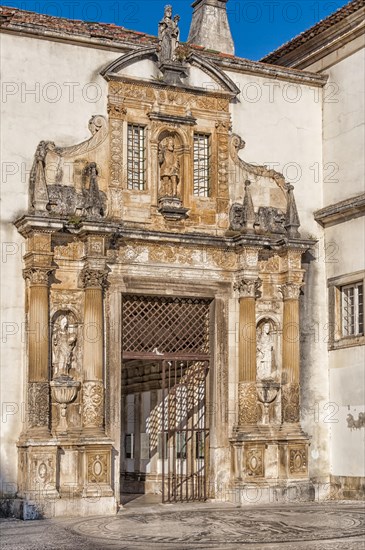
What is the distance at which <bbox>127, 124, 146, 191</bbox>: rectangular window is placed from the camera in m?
17.8

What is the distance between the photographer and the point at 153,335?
17844mm

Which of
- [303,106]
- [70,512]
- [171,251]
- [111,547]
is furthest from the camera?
[303,106]

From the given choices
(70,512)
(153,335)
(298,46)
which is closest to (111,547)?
(70,512)

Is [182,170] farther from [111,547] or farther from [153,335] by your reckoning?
[111,547]

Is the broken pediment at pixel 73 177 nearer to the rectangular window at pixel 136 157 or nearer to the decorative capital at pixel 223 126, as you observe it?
the rectangular window at pixel 136 157

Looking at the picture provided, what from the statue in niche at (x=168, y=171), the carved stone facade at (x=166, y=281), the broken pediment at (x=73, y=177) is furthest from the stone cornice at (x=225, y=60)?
the statue in niche at (x=168, y=171)

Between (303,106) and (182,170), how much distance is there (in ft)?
10.3

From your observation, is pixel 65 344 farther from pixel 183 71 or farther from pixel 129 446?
pixel 129 446

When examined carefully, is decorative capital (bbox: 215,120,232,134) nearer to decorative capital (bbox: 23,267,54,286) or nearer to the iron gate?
the iron gate

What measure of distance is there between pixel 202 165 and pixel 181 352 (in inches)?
135

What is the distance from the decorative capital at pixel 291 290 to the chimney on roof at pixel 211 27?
8.53 m

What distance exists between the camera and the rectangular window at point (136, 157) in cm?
1783

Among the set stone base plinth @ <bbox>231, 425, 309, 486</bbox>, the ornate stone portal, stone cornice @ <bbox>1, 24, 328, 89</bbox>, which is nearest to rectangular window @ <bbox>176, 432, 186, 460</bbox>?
the ornate stone portal

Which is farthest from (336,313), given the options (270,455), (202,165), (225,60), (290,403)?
(225,60)
